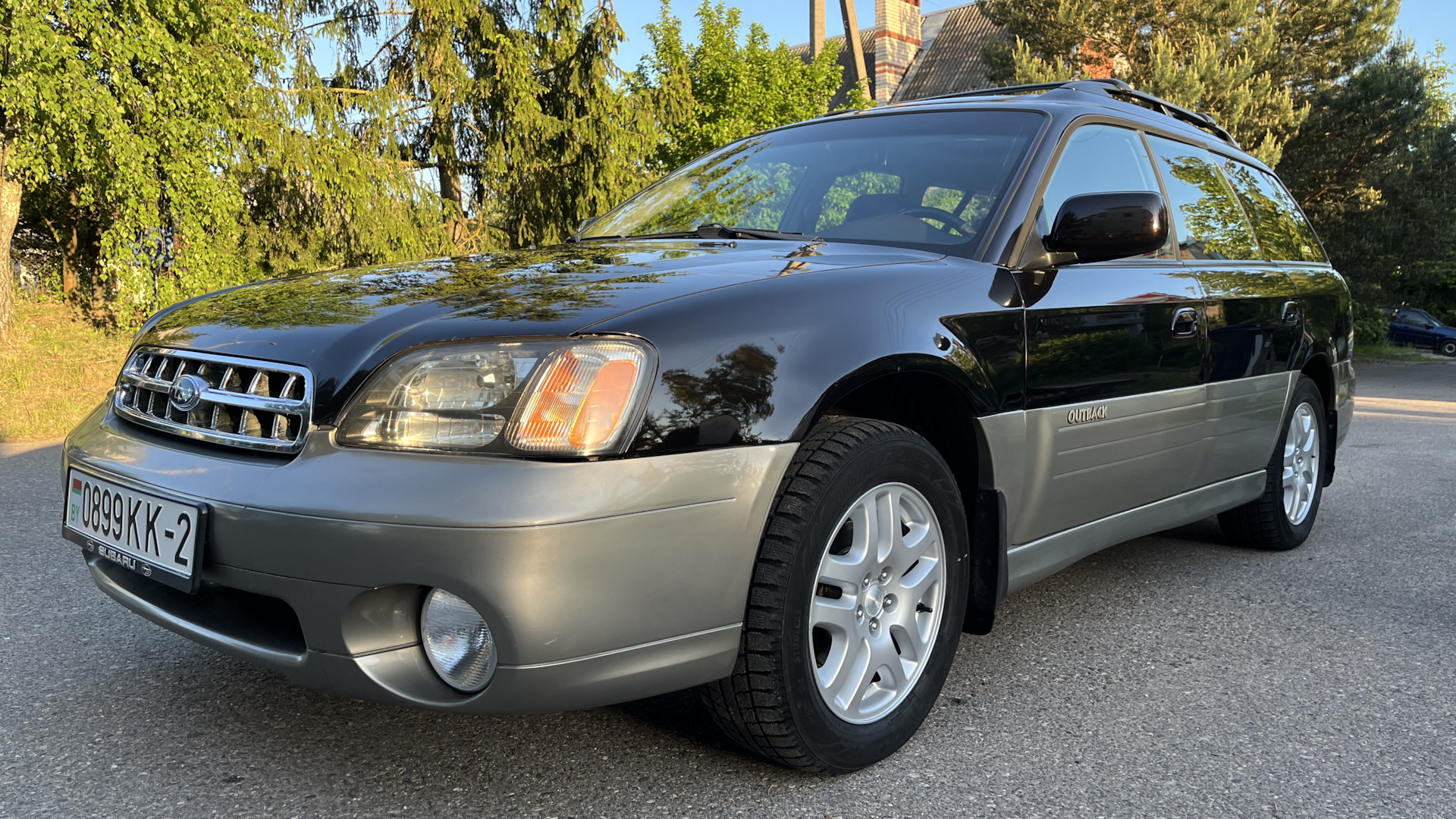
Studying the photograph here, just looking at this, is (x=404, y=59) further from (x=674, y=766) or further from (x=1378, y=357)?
(x=1378, y=357)

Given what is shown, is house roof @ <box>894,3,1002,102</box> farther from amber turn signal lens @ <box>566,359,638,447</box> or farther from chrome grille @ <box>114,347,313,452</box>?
amber turn signal lens @ <box>566,359,638,447</box>

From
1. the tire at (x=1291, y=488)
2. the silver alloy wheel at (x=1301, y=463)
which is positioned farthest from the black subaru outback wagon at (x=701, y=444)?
the silver alloy wheel at (x=1301, y=463)

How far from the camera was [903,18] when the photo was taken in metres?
33.7

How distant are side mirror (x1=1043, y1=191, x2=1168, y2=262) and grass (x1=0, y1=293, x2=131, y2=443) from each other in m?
7.15

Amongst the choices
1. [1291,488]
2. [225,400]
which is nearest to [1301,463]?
[1291,488]

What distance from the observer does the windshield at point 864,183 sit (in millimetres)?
2885

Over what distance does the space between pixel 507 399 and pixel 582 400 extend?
13 cm

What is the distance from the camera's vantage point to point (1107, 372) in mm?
2875

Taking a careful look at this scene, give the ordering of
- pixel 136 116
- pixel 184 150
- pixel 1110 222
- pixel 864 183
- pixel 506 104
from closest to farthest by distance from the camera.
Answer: pixel 1110 222 → pixel 864 183 → pixel 136 116 → pixel 184 150 → pixel 506 104

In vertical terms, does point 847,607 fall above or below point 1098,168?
below

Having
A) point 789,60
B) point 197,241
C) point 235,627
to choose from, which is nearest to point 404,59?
point 197,241

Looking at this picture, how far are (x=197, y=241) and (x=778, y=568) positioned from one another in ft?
33.6

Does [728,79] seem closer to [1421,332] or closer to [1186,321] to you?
[1186,321]

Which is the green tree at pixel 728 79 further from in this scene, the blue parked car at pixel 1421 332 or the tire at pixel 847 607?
the blue parked car at pixel 1421 332
